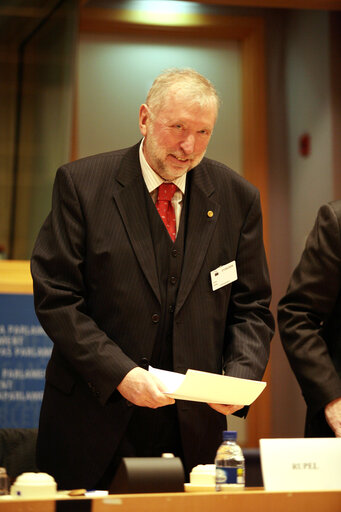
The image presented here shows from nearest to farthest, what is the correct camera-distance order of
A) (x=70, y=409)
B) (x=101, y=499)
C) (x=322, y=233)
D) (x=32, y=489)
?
(x=101, y=499) → (x=32, y=489) → (x=70, y=409) → (x=322, y=233)

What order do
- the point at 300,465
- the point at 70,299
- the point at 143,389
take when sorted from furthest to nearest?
the point at 70,299 < the point at 143,389 < the point at 300,465

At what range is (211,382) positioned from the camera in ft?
5.95

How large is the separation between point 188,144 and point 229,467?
0.97 meters

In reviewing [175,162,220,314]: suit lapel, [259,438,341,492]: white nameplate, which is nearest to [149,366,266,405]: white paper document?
[259,438,341,492]: white nameplate

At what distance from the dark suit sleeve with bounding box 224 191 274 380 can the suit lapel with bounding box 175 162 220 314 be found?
0.13 m

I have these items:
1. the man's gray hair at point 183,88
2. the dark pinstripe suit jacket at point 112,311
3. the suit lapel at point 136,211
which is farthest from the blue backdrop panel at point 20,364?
the man's gray hair at point 183,88

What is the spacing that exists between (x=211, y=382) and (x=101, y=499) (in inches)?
18.2

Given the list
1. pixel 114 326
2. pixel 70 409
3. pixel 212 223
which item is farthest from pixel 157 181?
pixel 70 409

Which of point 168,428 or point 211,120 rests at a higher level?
point 211,120

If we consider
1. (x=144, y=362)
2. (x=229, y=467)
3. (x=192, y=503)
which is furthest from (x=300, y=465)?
(x=144, y=362)

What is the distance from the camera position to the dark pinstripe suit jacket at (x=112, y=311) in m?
2.23

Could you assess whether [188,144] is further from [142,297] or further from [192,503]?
[192,503]

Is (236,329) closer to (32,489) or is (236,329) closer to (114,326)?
(114,326)

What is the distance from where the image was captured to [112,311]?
2.30 meters
